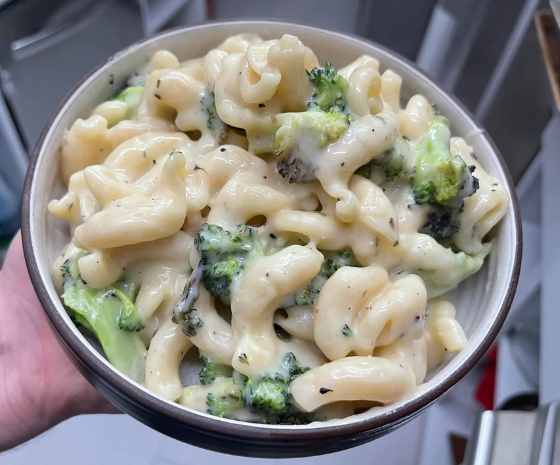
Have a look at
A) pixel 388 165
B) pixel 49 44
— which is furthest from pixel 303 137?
pixel 49 44

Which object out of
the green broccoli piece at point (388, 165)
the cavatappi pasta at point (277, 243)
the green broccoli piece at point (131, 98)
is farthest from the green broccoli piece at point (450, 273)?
the green broccoli piece at point (131, 98)

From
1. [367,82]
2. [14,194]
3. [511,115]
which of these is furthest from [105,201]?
[511,115]

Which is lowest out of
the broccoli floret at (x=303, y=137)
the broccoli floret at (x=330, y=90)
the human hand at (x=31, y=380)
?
the human hand at (x=31, y=380)

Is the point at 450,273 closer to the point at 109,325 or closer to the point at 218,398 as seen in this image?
the point at 218,398

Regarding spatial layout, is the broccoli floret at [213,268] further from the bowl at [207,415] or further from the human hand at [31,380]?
the human hand at [31,380]

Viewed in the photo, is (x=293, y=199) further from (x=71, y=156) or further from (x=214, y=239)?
(x=71, y=156)

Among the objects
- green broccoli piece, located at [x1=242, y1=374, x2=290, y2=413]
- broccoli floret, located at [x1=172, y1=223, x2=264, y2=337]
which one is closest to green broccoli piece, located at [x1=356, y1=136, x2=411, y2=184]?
broccoli floret, located at [x1=172, y1=223, x2=264, y2=337]
